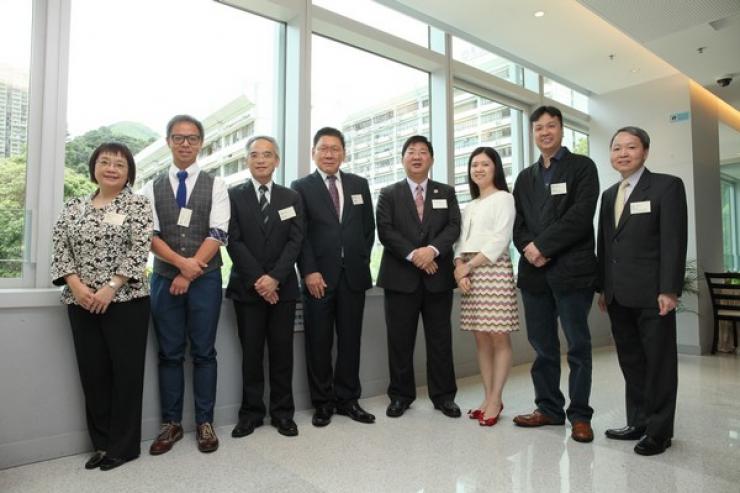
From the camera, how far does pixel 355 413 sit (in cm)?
Result: 289

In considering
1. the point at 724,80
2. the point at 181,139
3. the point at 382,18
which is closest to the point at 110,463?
the point at 181,139

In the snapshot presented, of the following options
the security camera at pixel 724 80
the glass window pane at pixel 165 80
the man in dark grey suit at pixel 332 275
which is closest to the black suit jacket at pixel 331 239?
the man in dark grey suit at pixel 332 275

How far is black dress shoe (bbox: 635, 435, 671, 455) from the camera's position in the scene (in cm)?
233

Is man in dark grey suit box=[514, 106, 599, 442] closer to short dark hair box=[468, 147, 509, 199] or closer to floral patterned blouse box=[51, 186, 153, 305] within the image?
short dark hair box=[468, 147, 509, 199]

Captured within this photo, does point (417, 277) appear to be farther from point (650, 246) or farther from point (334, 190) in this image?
point (650, 246)

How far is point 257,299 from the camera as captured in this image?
104 inches

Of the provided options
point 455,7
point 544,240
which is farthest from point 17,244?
point 455,7

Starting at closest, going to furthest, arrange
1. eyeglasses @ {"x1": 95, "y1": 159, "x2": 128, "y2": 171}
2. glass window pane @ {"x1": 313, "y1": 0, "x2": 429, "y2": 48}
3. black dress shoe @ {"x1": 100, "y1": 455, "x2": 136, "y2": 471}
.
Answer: black dress shoe @ {"x1": 100, "y1": 455, "x2": 136, "y2": 471}
eyeglasses @ {"x1": 95, "y1": 159, "x2": 128, "y2": 171}
glass window pane @ {"x1": 313, "y1": 0, "x2": 429, "y2": 48}

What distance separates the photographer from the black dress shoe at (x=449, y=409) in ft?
9.68

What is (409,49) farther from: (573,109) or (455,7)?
(573,109)

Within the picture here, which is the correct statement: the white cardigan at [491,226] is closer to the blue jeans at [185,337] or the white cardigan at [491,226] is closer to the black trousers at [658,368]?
the black trousers at [658,368]

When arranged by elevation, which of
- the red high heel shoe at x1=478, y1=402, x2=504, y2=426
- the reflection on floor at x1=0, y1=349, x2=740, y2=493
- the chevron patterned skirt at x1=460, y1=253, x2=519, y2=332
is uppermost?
the chevron patterned skirt at x1=460, y1=253, x2=519, y2=332

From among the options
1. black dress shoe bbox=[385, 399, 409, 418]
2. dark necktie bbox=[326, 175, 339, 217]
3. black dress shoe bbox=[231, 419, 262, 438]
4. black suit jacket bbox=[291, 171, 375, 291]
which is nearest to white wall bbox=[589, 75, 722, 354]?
black dress shoe bbox=[385, 399, 409, 418]

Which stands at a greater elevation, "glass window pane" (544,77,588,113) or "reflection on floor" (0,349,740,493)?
"glass window pane" (544,77,588,113)
